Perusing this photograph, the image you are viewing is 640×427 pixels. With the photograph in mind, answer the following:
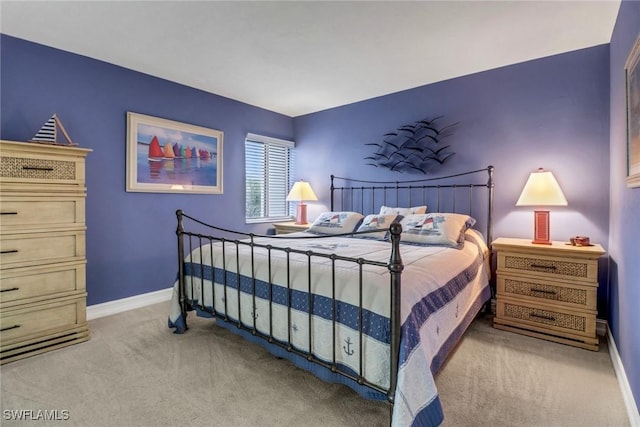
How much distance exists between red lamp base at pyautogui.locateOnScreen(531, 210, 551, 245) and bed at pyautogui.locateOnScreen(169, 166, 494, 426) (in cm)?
42

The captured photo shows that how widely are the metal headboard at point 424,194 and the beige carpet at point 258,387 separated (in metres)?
1.30

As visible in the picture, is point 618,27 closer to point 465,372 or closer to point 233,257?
point 465,372

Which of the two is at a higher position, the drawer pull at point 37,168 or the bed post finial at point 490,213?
the drawer pull at point 37,168

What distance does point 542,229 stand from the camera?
257 cm

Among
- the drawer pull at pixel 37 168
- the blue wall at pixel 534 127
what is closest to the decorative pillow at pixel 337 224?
the blue wall at pixel 534 127

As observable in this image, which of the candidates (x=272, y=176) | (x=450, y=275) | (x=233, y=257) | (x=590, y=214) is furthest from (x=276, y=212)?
(x=590, y=214)

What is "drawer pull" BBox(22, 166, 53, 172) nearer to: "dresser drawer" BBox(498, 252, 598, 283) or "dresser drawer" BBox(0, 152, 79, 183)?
"dresser drawer" BBox(0, 152, 79, 183)

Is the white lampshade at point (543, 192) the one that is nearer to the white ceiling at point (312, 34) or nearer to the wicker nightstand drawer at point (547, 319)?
the wicker nightstand drawer at point (547, 319)

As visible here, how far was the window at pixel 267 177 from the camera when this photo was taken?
427 cm

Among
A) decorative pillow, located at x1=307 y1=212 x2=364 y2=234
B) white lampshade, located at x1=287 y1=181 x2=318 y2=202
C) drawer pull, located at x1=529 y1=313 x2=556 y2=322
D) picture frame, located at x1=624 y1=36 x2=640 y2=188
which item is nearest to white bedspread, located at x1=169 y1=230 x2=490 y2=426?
drawer pull, located at x1=529 y1=313 x2=556 y2=322

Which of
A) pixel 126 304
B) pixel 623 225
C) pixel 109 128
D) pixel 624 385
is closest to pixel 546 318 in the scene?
pixel 624 385

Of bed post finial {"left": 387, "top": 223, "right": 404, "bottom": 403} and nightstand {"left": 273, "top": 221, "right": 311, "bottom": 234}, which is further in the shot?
nightstand {"left": 273, "top": 221, "right": 311, "bottom": 234}

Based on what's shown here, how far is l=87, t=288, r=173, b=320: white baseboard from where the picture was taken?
9.28 ft

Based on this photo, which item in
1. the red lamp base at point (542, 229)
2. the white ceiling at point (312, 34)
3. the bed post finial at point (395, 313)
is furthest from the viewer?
the red lamp base at point (542, 229)
